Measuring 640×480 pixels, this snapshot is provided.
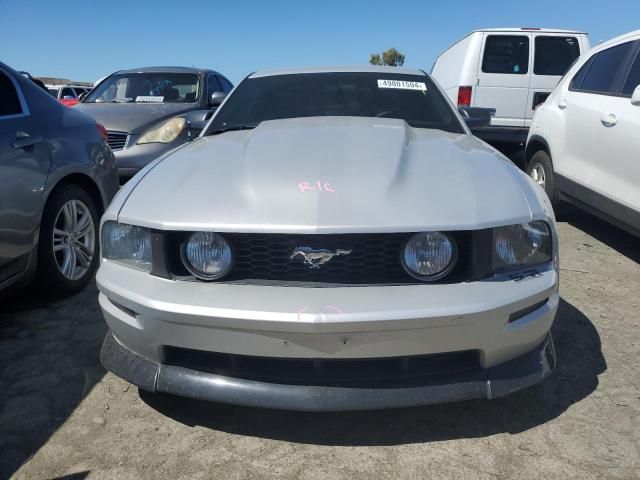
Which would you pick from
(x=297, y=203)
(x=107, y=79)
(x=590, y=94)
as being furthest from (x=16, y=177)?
(x=107, y=79)

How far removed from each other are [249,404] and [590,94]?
3987 mm

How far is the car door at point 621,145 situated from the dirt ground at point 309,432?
1.41 m

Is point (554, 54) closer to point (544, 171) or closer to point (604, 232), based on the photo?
point (544, 171)

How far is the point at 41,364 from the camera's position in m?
2.52

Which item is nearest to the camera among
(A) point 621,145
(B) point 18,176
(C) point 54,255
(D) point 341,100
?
(B) point 18,176

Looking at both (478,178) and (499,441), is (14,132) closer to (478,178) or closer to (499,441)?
(478,178)

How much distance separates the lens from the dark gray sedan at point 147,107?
5.62 metres

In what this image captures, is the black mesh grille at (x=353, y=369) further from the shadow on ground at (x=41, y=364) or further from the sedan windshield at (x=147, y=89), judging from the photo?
the sedan windshield at (x=147, y=89)

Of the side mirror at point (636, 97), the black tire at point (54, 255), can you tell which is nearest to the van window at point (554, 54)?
the side mirror at point (636, 97)

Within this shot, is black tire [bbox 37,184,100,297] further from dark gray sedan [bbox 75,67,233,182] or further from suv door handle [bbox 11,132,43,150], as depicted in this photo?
dark gray sedan [bbox 75,67,233,182]

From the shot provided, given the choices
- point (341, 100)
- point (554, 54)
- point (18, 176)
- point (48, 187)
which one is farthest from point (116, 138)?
point (554, 54)

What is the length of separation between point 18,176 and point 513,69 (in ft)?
23.0

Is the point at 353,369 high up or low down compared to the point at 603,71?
down

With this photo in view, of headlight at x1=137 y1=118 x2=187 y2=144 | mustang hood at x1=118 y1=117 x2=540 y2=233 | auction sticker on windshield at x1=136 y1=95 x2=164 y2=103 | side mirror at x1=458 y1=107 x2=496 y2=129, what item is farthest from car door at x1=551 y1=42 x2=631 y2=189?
auction sticker on windshield at x1=136 y1=95 x2=164 y2=103
